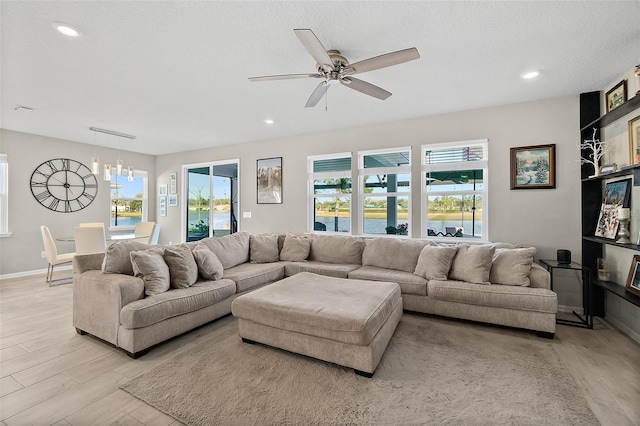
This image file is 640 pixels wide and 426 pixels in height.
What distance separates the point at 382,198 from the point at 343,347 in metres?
3.00

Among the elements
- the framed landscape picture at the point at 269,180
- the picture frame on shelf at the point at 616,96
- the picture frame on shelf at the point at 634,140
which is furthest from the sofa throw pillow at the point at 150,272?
the picture frame on shelf at the point at 616,96

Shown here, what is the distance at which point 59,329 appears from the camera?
116 inches

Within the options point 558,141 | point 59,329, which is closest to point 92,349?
point 59,329

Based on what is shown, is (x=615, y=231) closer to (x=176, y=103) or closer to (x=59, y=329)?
(x=176, y=103)

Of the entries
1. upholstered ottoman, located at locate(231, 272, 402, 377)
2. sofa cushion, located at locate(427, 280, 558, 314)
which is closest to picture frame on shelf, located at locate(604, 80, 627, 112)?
sofa cushion, located at locate(427, 280, 558, 314)

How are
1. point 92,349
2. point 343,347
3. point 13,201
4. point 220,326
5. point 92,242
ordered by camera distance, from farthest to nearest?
1. point 13,201
2. point 92,242
3. point 220,326
4. point 92,349
5. point 343,347

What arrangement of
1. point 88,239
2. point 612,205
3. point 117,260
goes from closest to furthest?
point 117,260
point 612,205
point 88,239

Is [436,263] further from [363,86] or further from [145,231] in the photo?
[145,231]

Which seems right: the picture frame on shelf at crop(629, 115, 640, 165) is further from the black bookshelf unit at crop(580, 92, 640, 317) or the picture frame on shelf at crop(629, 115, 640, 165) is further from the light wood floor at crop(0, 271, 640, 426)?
the light wood floor at crop(0, 271, 640, 426)

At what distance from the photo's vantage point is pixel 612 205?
3.02 meters

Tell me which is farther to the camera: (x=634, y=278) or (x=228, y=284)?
(x=228, y=284)

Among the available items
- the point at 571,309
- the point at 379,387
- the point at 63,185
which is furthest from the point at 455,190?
the point at 63,185

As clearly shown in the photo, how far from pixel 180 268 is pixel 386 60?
2727 millimetres

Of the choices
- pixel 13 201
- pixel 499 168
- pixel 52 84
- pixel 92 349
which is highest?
pixel 52 84
